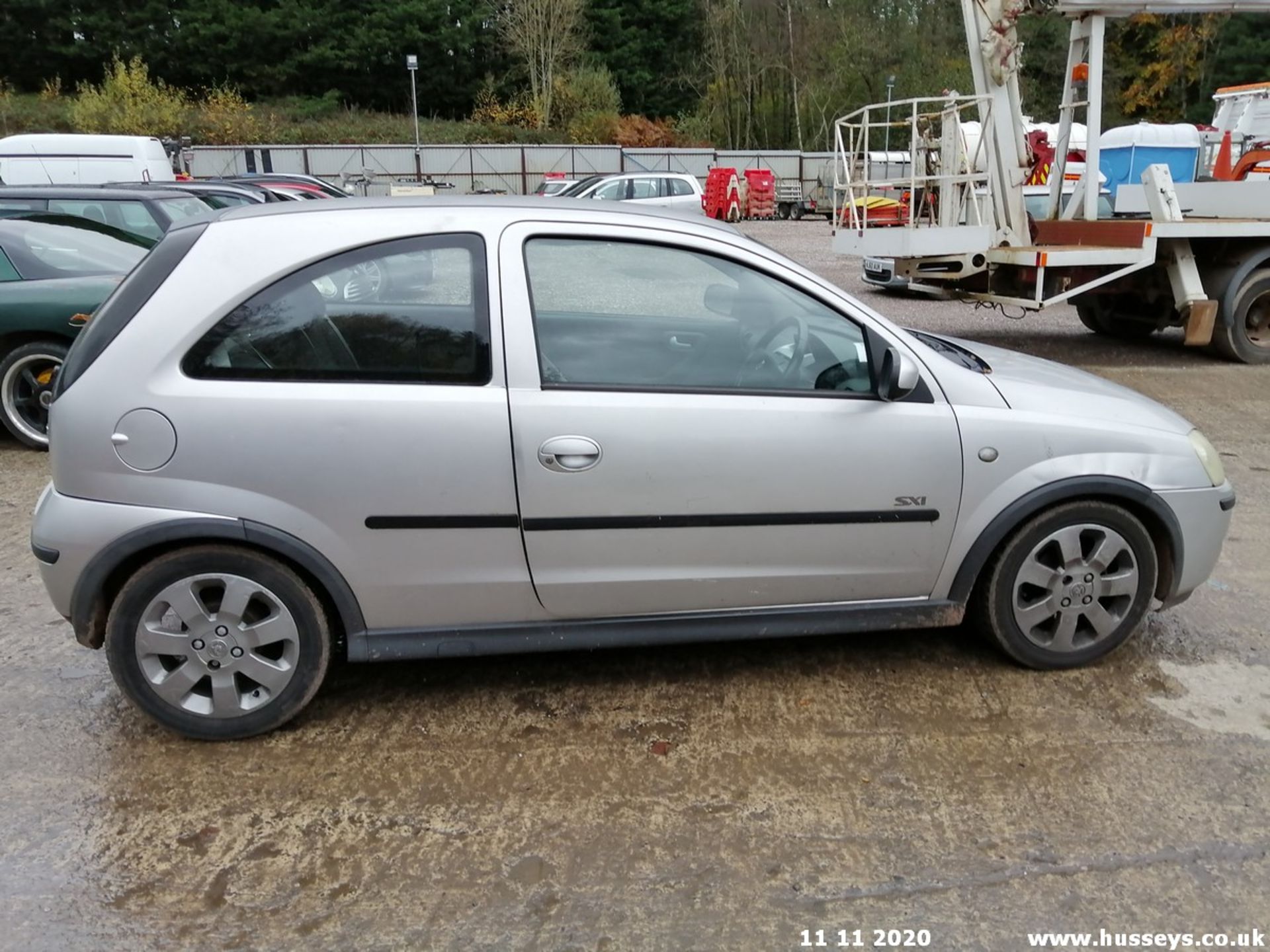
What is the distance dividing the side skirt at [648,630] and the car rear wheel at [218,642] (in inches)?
8.4

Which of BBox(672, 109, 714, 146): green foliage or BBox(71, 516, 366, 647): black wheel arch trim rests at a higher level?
BBox(672, 109, 714, 146): green foliage

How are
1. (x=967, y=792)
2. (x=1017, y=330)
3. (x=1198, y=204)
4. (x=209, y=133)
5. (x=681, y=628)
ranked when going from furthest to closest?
1. (x=209, y=133)
2. (x=1017, y=330)
3. (x=1198, y=204)
4. (x=681, y=628)
5. (x=967, y=792)

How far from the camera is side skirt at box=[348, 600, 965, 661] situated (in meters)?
3.23

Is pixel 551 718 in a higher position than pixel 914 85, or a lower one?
lower

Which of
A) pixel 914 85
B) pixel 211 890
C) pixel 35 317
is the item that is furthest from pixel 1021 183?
pixel 914 85

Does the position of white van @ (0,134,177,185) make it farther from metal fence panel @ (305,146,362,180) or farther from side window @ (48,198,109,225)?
metal fence panel @ (305,146,362,180)

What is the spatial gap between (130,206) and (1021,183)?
8.33 metres

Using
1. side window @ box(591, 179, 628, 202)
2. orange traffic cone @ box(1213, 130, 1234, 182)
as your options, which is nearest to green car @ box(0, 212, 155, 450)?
orange traffic cone @ box(1213, 130, 1234, 182)

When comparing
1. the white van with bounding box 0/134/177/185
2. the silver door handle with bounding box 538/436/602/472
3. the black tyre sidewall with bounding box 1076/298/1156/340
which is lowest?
the black tyre sidewall with bounding box 1076/298/1156/340

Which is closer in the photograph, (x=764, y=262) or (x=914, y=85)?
(x=764, y=262)

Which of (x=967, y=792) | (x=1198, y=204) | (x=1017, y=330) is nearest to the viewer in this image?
(x=967, y=792)

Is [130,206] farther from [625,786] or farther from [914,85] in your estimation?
[914,85]

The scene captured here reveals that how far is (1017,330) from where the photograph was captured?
11.7m

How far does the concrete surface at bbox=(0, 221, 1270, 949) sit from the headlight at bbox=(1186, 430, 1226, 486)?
0.72 m
